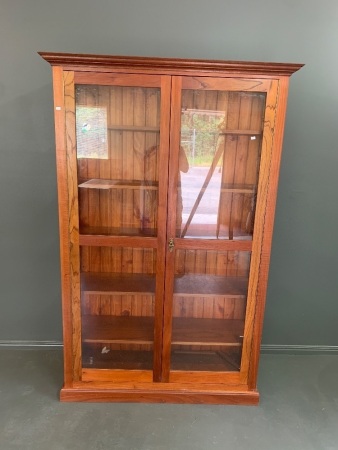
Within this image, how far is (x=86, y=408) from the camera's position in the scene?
6.62 feet

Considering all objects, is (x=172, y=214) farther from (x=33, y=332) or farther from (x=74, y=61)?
(x=33, y=332)

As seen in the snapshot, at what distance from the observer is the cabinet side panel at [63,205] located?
1.71 m

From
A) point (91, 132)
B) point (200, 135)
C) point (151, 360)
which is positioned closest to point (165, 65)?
point (200, 135)

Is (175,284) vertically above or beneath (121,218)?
beneath

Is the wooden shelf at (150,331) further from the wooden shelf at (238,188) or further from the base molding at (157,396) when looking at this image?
the wooden shelf at (238,188)

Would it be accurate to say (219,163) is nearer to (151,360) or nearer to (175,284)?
(175,284)

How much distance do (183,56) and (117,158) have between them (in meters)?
0.81

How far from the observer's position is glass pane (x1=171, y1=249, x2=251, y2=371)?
2074 mm

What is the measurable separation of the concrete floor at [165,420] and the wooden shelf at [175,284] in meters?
0.69

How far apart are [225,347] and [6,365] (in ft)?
5.02

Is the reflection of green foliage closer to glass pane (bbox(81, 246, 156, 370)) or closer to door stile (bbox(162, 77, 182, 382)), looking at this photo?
door stile (bbox(162, 77, 182, 382))

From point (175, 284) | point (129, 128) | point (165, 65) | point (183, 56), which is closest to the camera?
point (165, 65)

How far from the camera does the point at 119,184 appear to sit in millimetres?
2020

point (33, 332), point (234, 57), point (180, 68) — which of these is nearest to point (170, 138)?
point (180, 68)
